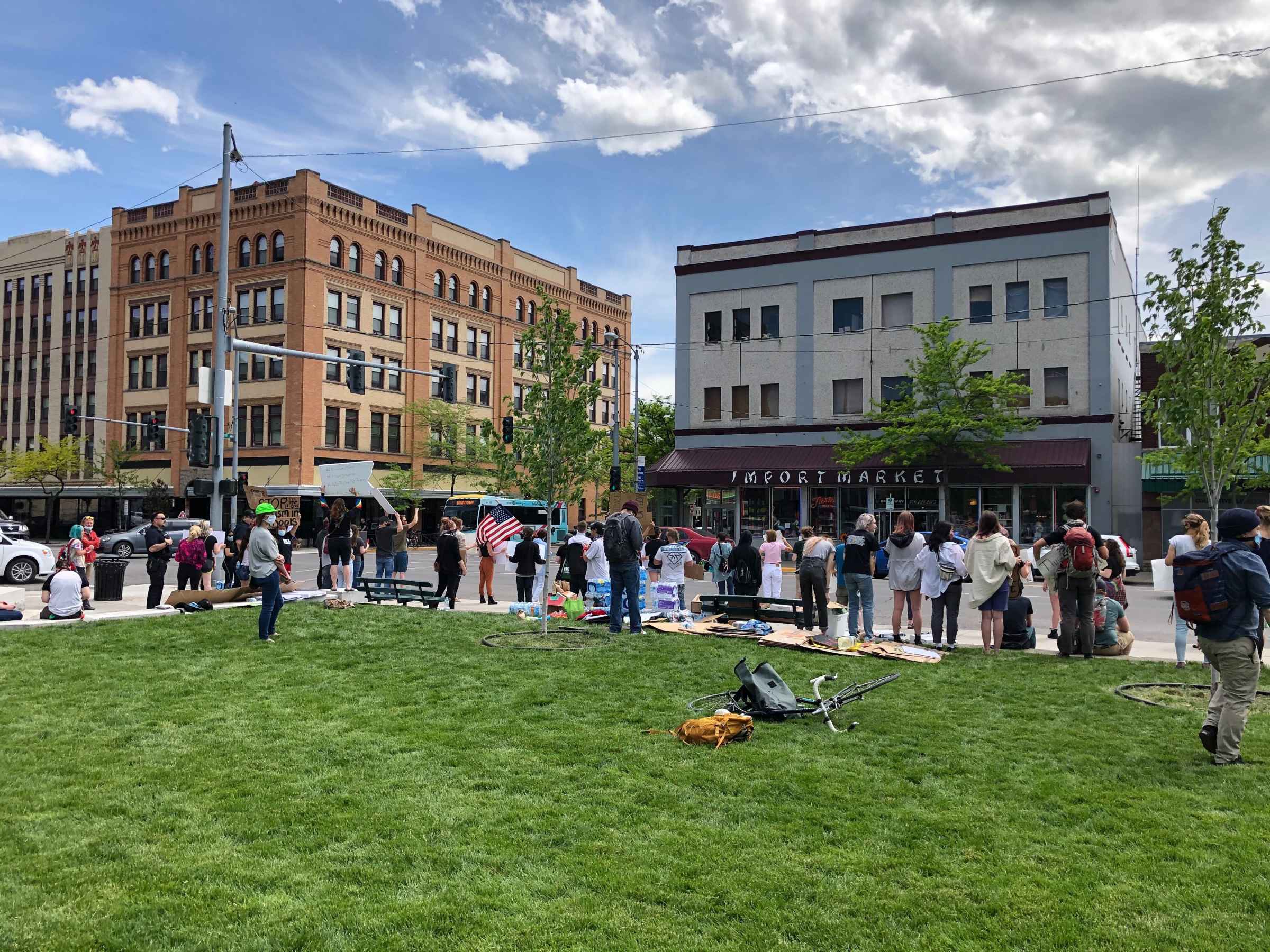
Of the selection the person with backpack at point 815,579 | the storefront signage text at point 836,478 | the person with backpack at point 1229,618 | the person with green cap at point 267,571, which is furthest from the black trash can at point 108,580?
the storefront signage text at point 836,478

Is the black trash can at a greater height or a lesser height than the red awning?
lesser

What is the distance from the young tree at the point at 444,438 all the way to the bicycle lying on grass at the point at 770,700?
152 feet

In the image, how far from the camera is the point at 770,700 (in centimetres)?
812

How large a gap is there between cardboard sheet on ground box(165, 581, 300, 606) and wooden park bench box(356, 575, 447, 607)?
1993mm

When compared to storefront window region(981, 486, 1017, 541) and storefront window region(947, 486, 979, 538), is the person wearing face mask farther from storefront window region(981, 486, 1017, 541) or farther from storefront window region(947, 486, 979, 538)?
storefront window region(981, 486, 1017, 541)

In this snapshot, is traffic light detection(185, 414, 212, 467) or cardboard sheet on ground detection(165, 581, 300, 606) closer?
cardboard sheet on ground detection(165, 581, 300, 606)

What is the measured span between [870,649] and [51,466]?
53.2 m

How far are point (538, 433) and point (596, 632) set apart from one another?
10.1 ft


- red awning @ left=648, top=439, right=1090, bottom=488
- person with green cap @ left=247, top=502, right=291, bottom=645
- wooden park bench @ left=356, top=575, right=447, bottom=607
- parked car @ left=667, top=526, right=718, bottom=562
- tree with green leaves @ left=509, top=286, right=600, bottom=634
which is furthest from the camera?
parked car @ left=667, top=526, right=718, bottom=562

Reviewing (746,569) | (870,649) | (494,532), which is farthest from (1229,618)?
(494,532)

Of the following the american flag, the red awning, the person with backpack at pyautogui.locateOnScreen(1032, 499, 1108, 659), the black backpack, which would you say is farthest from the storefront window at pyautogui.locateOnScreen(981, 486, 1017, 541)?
the black backpack

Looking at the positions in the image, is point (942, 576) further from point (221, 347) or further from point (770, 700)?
point (221, 347)

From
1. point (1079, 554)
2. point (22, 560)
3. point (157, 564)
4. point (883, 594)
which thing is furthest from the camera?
point (22, 560)

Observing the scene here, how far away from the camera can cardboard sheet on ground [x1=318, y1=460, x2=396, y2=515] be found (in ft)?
112
